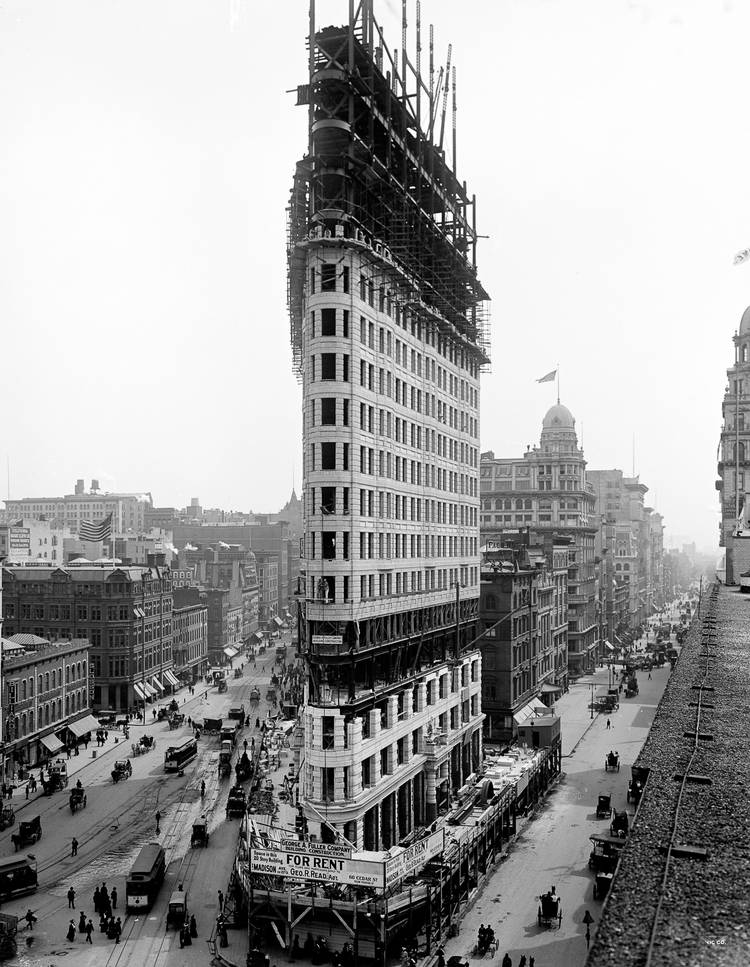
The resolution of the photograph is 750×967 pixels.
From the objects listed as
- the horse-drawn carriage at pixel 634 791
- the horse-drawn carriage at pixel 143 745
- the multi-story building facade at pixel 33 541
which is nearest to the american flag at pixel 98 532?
the multi-story building facade at pixel 33 541

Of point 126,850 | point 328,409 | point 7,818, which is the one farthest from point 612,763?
point 7,818

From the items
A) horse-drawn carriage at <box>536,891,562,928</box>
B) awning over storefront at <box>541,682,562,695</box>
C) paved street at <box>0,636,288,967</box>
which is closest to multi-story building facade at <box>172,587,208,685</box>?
paved street at <box>0,636,288,967</box>

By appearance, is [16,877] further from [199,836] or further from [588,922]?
[588,922]

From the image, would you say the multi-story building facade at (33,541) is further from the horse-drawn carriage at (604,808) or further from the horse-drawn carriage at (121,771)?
the horse-drawn carriage at (604,808)

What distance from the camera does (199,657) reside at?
457 ft

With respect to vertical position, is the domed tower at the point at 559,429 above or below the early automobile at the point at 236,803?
above

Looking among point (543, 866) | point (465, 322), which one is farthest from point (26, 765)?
point (465, 322)

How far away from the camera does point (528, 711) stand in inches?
3625

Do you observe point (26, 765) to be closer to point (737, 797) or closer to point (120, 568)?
point (120, 568)

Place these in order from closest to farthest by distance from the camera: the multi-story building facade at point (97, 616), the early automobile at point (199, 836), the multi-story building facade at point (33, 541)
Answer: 1. the early automobile at point (199, 836)
2. the multi-story building facade at point (97, 616)
3. the multi-story building facade at point (33, 541)

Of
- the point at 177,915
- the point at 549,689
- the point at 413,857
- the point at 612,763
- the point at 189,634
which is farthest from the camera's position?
the point at 189,634

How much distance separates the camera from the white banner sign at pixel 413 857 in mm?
41156

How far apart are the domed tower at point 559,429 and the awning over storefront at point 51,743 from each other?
369 feet

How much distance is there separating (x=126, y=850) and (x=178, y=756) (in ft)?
68.3
